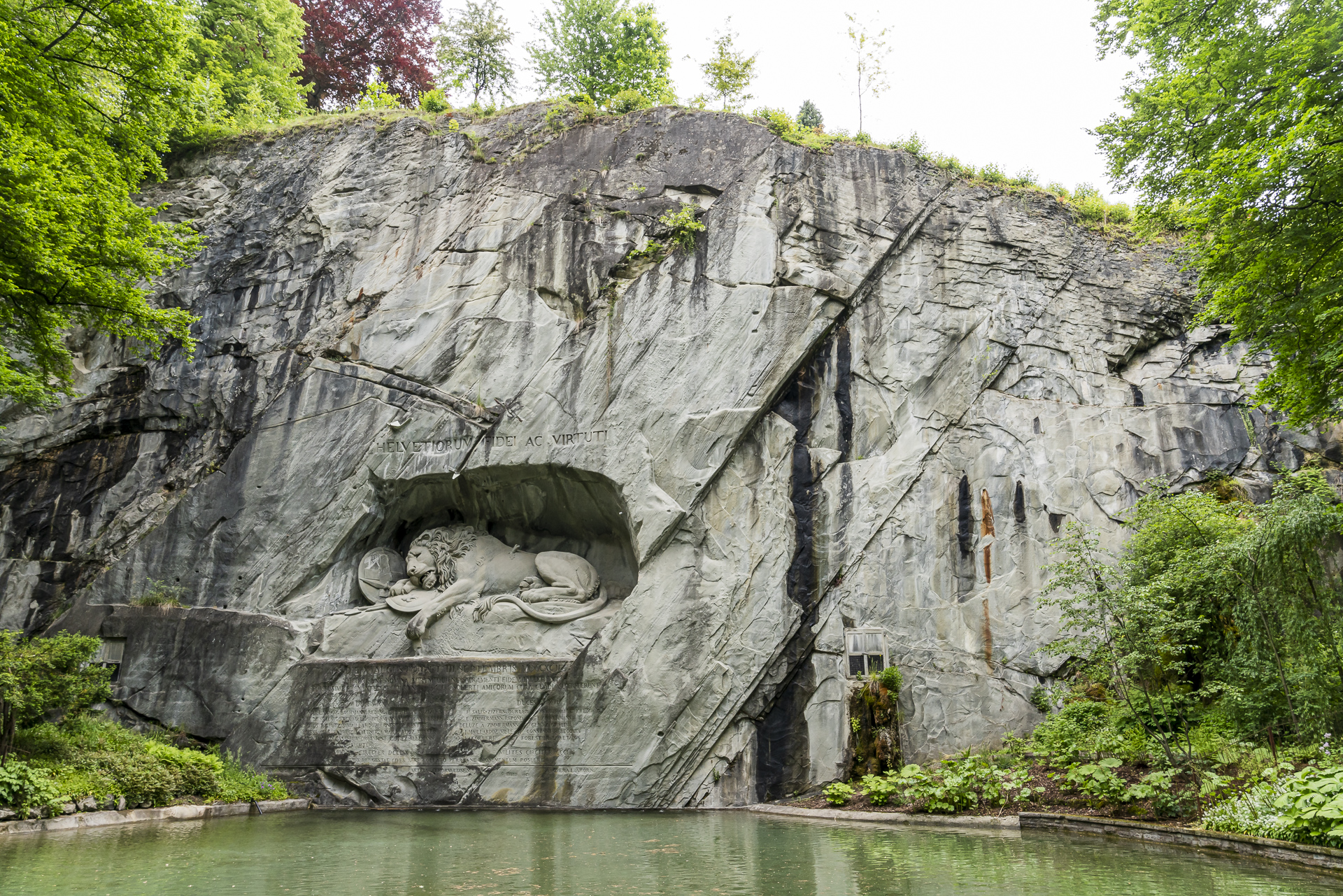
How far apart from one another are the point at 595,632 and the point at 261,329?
7.89 meters

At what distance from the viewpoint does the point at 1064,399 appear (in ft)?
43.2

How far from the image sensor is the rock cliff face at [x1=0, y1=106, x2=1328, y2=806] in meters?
11.1

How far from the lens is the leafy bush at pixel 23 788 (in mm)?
7488

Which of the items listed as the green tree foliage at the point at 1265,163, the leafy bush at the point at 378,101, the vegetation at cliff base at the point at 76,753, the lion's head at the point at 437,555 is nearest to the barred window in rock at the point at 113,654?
the vegetation at cliff base at the point at 76,753

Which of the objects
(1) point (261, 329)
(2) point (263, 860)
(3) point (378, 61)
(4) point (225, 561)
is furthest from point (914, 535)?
(3) point (378, 61)

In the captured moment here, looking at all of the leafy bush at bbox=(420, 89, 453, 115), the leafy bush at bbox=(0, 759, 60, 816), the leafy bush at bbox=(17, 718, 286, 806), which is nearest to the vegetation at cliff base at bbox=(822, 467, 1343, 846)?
the leafy bush at bbox=(17, 718, 286, 806)

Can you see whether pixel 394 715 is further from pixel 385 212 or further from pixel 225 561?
pixel 385 212

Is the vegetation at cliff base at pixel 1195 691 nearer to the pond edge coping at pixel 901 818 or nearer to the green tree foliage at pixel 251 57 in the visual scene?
the pond edge coping at pixel 901 818

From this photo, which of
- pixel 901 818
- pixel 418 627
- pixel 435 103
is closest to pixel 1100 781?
pixel 901 818

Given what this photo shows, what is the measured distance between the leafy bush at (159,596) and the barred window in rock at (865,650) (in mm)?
9678

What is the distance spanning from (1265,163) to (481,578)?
10722 mm

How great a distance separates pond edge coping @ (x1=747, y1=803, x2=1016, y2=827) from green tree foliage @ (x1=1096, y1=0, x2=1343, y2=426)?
17.0ft

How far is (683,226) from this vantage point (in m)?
13.2

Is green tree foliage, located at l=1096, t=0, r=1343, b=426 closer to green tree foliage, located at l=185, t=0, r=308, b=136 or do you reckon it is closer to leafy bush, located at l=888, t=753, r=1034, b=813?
leafy bush, located at l=888, t=753, r=1034, b=813
